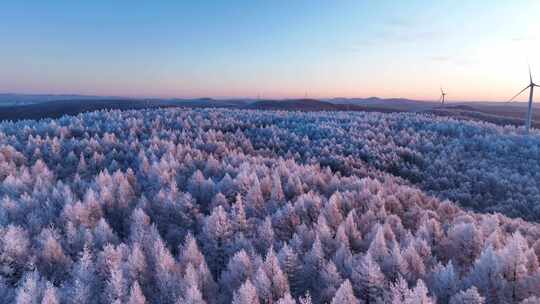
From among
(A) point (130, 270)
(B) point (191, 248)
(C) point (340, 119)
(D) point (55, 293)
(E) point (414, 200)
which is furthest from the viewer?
(C) point (340, 119)

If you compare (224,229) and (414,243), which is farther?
(224,229)

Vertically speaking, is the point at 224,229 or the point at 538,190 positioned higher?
the point at 224,229

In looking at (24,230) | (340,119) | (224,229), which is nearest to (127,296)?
(224,229)

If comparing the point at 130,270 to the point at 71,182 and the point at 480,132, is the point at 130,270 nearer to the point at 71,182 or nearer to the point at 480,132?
the point at 71,182

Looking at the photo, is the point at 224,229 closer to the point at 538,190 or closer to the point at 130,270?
the point at 130,270

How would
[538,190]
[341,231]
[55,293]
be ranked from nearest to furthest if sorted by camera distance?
1. [55,293]
2. [341,231]
3. [538,190]

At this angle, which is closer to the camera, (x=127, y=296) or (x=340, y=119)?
(x=127, y=296)

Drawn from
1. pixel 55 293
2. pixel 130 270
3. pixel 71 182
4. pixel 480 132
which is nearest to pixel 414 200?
pixel 130 270

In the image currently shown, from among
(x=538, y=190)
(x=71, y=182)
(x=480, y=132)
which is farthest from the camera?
(x=480, y=132)

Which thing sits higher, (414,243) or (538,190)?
(414,243)
